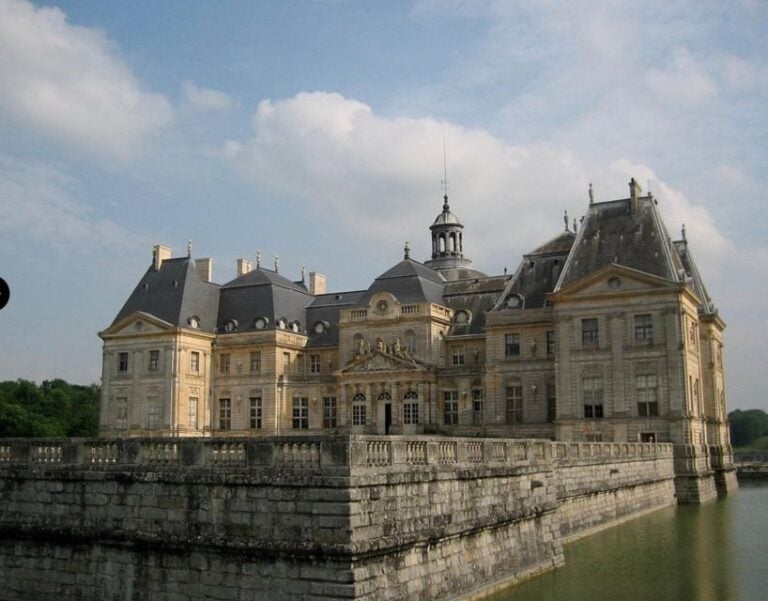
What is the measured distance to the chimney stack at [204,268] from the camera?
206ft

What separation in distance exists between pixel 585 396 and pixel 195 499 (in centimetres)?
3268

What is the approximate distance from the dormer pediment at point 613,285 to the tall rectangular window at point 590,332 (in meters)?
1.32

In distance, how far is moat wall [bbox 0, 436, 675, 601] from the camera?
16016mm

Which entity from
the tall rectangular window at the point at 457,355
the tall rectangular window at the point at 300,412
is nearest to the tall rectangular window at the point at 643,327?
the tall rectangular window at the point at 457,355

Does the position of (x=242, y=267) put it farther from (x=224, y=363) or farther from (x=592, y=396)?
(x=592, y=396)

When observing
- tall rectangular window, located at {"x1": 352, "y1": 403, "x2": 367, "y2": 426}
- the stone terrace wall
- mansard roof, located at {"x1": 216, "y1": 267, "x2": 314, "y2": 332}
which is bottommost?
the stone terrace wall

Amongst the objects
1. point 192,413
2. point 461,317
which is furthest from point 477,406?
point 192,413

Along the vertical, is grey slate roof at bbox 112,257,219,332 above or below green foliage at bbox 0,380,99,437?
above

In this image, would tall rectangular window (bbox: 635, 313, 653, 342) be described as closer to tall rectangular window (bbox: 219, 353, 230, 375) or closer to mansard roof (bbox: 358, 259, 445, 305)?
mansard roof (bbox: 358, 259, 445, 305)

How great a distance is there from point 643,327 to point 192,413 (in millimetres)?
27950

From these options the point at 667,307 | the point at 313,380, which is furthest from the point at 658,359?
the point at 313,380

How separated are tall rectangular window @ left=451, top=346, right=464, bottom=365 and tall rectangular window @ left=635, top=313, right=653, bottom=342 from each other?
11661mm

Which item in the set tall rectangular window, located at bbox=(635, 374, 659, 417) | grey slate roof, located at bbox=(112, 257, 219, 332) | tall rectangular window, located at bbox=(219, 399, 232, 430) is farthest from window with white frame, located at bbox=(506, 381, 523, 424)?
grey slate roof, located at bbox=(112, 257, 219, 332)

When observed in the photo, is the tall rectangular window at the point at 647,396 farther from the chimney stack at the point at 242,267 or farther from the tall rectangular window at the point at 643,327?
the chimney stack at the point at 242,267
